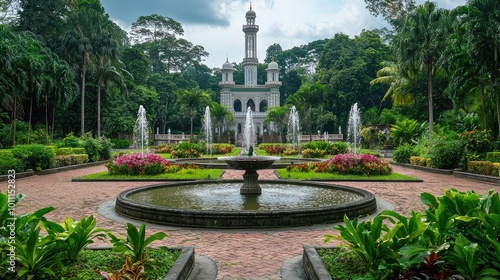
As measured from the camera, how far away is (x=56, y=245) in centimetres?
379

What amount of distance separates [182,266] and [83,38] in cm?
3333

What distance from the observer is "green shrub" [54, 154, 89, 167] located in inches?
726

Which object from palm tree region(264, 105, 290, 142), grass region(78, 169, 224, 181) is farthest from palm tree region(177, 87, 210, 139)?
grass region(78, 169, 224, 181)

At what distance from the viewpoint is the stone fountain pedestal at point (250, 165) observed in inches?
346

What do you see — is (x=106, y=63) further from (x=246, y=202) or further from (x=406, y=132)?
(x=246, y=202)

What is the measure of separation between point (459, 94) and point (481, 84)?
2013 millimetres

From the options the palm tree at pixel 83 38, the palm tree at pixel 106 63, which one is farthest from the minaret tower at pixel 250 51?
the palm tree at pixel 83 38

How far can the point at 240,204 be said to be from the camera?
834 centimetres

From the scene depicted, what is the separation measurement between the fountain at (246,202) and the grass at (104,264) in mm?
2139

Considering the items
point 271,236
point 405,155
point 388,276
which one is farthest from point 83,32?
point 388,276

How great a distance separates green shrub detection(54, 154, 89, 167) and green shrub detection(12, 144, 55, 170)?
3.44ft

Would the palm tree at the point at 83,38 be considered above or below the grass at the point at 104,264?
above

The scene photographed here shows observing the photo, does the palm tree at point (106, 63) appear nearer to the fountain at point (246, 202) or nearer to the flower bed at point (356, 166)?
the flower bed at point (356, 166)

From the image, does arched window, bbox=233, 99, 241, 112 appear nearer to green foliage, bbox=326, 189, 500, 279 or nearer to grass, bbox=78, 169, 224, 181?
grass, bbox=78, 169, 224, 181
